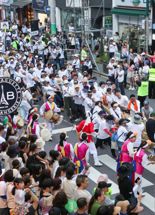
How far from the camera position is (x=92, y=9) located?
3378 centimetres

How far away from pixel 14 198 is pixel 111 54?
18372 mm

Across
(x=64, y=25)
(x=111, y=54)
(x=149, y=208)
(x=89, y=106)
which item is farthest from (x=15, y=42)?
(x=149, y=208)

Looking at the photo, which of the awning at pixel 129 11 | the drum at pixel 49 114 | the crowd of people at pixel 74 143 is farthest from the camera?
the awning at pixel 129 11

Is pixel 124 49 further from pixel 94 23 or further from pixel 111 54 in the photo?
pixel 94 23

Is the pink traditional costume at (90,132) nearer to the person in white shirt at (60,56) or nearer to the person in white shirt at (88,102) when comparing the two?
the person in white shirt at (88,102)

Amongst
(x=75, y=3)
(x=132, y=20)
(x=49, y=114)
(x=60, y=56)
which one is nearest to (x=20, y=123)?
(x=49, y=114)

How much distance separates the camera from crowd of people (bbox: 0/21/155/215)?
760 centimetres

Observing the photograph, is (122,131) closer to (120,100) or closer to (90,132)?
(90,132)

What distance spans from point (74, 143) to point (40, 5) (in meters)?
28.1

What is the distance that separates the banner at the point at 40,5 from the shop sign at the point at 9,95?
31893 mm

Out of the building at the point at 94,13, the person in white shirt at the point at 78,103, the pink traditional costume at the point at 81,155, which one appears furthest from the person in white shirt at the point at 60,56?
the pink traditional costume at the point at 81,155

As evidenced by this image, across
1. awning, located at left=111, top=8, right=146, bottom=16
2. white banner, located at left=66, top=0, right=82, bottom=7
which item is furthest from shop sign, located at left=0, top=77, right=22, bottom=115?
white banner, located at left=66, top=0, right=82, bottom=7

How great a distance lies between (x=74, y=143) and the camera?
46.2 ft

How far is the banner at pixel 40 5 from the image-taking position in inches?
1566
